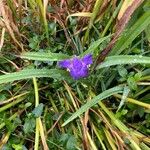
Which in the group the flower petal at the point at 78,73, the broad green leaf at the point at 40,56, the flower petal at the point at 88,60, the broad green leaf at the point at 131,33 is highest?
the broad green leaf at the point at 40,56

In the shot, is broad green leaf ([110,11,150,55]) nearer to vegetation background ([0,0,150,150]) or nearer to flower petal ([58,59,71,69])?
vegetation background ([0,0,150,150])

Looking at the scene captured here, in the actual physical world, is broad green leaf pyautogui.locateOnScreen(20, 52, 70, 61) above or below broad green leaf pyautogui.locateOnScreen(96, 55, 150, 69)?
above

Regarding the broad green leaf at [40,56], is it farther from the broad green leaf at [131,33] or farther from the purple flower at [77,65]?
the broad green leaf at [131,33]

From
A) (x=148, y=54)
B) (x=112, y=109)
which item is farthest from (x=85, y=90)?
(x=148, y=54)

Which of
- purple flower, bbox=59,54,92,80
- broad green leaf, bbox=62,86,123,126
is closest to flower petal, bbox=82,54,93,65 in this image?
purple flower, bbox=59,54,92,80

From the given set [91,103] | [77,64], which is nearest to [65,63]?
[77,64]

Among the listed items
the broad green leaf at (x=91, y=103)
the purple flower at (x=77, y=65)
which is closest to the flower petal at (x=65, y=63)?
the purple flower at (x=77, y=65)

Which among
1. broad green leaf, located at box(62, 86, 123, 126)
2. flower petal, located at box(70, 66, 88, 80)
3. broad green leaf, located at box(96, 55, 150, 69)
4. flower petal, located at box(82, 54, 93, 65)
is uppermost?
flower petal, located at box(82, 54, 93, 65)
